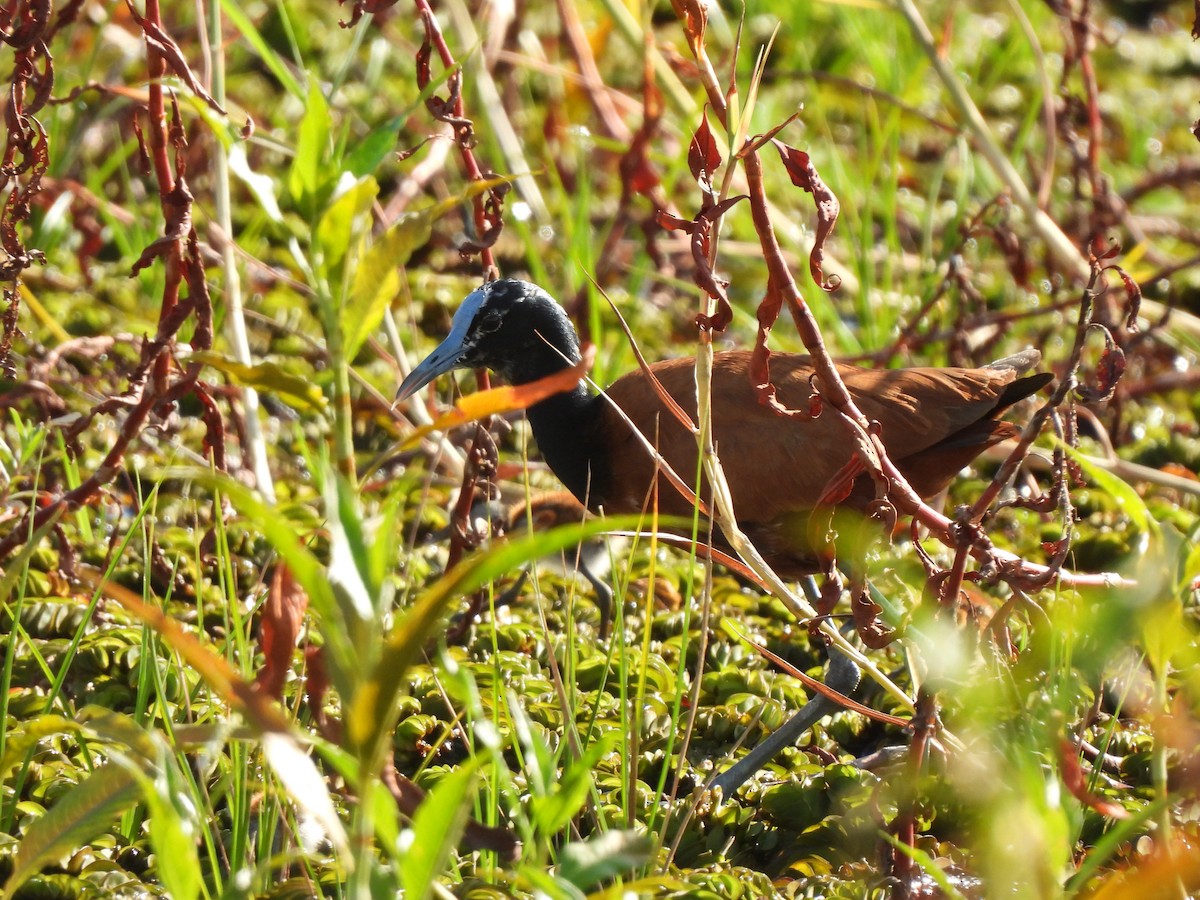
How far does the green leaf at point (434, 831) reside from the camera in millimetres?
1300

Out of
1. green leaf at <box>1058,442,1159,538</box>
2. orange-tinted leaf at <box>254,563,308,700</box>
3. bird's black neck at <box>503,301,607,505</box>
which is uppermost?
green leaf at <box>1058,442,1159,538</box>

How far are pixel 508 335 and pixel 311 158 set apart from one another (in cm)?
174

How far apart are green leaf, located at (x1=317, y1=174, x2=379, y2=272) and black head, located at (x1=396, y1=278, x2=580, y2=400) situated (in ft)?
5.23

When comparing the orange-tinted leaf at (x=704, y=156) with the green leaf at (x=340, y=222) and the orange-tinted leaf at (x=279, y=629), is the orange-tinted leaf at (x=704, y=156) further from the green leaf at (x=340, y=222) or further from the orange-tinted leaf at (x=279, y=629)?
the orange-tinted leaf at (x=279, y=629)

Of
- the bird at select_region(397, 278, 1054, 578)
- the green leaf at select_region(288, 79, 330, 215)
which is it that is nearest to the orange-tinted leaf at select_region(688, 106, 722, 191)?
the green leaf at select_region(288, 79, 330, 215)

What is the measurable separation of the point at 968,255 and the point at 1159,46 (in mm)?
2423

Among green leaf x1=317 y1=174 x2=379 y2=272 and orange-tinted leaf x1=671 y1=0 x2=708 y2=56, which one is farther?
orange-tinted leaf x1=671 y1=0 x2=708 y2=56

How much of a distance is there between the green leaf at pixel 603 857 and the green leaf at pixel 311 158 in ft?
2.44

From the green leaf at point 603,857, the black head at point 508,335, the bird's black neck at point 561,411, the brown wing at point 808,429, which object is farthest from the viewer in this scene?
the bird's black neck at point 561,411

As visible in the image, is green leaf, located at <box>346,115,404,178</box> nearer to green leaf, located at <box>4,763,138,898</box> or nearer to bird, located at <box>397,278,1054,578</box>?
green leaf, located at <box>4,763,138,898</box>

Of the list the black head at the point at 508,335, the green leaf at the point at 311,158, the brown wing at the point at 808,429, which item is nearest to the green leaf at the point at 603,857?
the green leaf at the point at 311,158

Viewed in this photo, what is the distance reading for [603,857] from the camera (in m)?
1.48

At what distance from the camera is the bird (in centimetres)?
290

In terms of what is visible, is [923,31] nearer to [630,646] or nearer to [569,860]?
[630,646]
